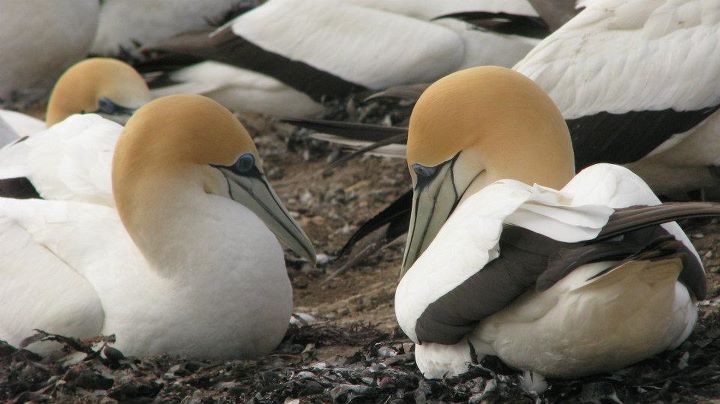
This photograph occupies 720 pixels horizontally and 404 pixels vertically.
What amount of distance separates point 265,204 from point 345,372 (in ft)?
3.39

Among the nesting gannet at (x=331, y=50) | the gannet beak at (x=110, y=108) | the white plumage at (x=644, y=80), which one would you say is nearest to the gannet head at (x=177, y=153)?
the white plumage at (x=644, y=80)

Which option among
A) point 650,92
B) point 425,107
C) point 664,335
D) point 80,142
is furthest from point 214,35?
point 664,335

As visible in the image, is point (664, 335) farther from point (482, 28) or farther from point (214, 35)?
point (214, 35)

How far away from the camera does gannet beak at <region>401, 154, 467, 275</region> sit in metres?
4.79

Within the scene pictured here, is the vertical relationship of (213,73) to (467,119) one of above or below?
below

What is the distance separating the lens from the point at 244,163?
17.0 ft

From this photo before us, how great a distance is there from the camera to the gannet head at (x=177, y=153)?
4.98 m

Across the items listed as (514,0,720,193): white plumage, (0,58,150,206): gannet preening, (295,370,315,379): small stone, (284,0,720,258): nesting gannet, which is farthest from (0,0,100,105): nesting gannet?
(295,370,315,379): small stone

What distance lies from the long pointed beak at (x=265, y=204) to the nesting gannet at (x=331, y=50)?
254 centimetres

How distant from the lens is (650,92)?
19.3 feet

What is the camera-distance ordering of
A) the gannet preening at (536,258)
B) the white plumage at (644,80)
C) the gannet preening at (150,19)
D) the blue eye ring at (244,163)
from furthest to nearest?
1. the gannet preening at (150,19)
2. the white plumage at (644,80)
3. the blue eye ring at (244,163)
4. the gannet preening at (536,258)

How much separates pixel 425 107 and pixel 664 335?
117 centimetres

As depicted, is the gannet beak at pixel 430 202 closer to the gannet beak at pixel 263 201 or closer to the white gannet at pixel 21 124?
the gannet beak at pixel 263 201

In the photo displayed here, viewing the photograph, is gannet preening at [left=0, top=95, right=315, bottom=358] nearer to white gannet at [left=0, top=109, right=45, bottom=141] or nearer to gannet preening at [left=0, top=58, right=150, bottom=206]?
gannet preening at [left=0, top=58, right=150, bottom=206]
